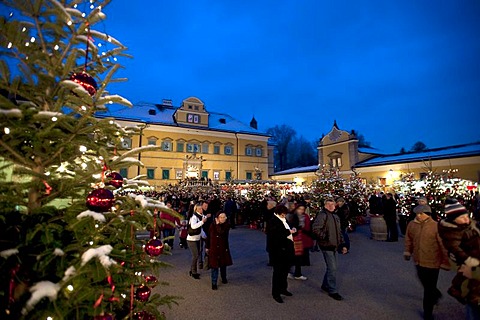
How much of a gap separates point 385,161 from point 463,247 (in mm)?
32003

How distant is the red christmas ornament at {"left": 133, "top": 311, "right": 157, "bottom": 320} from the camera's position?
3.07 meters

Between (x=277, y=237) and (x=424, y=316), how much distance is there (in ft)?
9.39

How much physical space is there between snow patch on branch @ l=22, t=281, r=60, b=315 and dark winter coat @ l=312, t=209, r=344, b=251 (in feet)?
16.5

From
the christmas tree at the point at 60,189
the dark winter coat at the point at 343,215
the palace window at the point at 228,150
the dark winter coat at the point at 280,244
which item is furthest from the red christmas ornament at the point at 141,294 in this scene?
the palace window at the point at 228,150

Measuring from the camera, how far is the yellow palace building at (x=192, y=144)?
3628 cm

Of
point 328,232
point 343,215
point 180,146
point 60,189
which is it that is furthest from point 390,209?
point 180,146

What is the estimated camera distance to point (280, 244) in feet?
19.1

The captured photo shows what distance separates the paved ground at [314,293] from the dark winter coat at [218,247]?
63 centimetres

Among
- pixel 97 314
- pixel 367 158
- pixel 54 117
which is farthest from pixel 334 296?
pixel 367 158

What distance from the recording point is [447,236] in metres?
3.83

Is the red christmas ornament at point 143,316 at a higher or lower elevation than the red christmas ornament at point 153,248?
lower

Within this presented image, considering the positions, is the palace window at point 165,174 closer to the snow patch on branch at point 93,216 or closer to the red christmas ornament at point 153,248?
the red christmas ornament at point 153,248

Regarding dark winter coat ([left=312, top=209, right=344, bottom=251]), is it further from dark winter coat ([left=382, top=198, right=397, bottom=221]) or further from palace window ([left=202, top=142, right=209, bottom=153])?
palace window ([left=202, top=142, right=209, bottom=153])

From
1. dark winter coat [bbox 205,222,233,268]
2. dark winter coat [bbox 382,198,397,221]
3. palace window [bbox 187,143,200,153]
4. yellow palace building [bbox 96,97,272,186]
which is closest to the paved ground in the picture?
dark winter coat [bbox 205,222,233,268]
